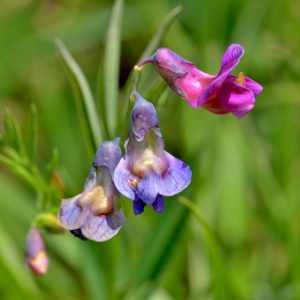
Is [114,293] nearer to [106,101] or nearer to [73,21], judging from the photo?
[106,101]

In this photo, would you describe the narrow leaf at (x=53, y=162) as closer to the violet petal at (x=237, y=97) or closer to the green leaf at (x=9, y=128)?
the green leaf at (x=9, y=128)

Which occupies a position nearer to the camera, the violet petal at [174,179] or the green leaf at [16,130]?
the violet petal at [174,179]

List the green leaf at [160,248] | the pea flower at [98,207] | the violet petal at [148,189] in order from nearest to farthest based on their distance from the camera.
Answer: the violet petal at [148,189]
the pea flower at [98,207]
the green leaf at [160,248]

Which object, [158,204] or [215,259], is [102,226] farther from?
[215,259]

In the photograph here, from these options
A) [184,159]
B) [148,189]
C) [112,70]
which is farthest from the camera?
[184,159]

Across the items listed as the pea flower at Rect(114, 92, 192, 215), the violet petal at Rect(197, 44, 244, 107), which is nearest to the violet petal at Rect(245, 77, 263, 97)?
the violet petal at Rect(197, 44, 244, 107)

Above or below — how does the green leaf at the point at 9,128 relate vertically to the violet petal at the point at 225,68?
below

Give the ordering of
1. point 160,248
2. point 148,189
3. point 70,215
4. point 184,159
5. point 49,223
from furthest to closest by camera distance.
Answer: point 184,159 → point 160,248 → point 49,223 → point 70,215 → point 148,189

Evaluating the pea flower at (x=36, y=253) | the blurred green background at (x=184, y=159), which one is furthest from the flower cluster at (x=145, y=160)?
the pea flower at (x=36, y=253)

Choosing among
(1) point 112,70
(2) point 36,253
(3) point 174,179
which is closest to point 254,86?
(3) point 174,179
